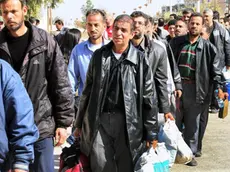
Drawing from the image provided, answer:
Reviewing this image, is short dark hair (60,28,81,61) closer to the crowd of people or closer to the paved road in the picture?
the paved road

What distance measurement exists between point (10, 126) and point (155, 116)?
1903 mm

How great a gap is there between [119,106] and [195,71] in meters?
2.29

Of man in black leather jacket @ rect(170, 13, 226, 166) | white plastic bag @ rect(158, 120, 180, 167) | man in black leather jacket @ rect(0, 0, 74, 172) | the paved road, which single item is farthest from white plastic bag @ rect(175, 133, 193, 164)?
man in black leather jacket @ rect(0, 0, 74, 172)

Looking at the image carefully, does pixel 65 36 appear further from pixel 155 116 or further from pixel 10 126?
pixel 10 126

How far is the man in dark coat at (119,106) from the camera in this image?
4113 mm

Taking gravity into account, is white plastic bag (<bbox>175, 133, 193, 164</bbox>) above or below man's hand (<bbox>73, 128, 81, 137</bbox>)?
below

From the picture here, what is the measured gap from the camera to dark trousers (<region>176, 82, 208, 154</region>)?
6.25m

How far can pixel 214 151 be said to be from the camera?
6801mm

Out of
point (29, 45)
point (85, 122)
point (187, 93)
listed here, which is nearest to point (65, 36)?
point (187, 93)

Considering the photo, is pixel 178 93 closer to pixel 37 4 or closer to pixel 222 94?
pixel 222 94

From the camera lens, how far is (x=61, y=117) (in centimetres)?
373

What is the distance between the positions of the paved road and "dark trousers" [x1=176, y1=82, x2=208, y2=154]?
30 cm

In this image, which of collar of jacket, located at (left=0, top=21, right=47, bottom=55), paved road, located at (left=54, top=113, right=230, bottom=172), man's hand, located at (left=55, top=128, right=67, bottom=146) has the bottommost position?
paved road, located at (left=54, top=113, right=230, bottom=172)

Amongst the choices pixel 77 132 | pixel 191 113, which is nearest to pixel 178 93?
pixel 191 113
